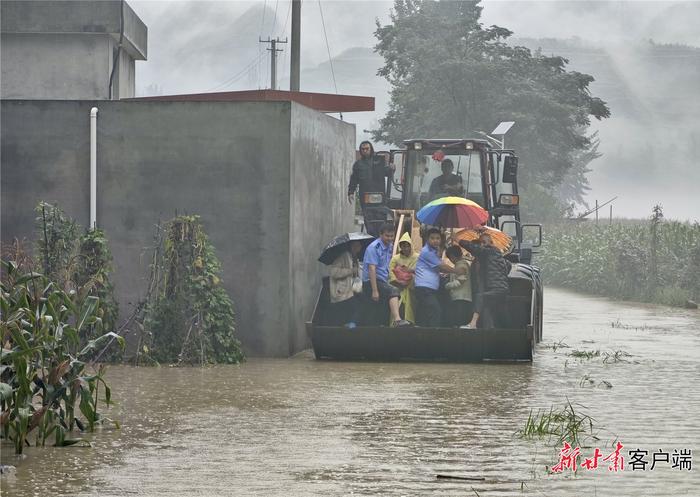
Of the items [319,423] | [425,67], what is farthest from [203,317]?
[425,67]

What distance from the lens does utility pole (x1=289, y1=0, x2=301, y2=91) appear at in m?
42.7

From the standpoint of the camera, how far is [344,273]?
19.7 metres

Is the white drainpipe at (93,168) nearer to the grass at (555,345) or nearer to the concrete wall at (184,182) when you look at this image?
→ the concrete wall at (184,182)

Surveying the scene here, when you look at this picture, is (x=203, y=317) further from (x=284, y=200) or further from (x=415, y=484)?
(x=415, y=484)

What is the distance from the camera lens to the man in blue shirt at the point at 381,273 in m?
19.2

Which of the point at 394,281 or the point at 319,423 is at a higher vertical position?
the point at 394,281

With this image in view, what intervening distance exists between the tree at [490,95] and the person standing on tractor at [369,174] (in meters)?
43.6

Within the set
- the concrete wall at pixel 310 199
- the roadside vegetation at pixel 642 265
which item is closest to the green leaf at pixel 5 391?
the concrete wall at pixel 310 199

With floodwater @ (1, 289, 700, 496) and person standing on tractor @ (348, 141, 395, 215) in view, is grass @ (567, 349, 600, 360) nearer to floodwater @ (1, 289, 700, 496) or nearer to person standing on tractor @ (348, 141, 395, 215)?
floodwater @ (1, 289, 700, 496)

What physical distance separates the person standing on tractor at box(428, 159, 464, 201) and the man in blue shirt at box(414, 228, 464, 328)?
2.76m

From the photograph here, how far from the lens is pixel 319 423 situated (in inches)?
523

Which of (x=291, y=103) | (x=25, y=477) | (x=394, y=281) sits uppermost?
(x=291, y=103)

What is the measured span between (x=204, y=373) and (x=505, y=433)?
19.5 feet

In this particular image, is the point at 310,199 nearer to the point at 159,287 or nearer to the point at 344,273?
the point at 344,273
